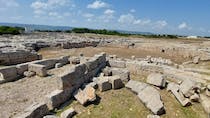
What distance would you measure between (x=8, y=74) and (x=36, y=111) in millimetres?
5805

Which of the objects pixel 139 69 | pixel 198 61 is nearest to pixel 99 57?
pixel 139 69

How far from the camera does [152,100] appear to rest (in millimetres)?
9203

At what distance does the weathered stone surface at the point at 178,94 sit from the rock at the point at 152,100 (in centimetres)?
95

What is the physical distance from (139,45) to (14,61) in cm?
2255

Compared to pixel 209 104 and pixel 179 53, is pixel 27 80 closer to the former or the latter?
pixel 209 104

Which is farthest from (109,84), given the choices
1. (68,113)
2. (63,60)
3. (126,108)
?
(63,60)

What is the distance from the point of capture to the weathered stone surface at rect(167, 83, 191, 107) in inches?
368

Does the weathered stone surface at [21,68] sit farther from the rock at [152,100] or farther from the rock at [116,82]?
the rock at [152,100]

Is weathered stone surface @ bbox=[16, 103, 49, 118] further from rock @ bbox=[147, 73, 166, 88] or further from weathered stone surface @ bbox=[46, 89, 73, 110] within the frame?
rock @ bbox=[147, 73, 166, 88]

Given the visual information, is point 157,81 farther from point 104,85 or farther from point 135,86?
point 104,85

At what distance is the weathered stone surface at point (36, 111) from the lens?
7.83 metres

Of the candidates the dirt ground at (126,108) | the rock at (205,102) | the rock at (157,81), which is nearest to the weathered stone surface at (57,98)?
the dirt ground at (126,108)

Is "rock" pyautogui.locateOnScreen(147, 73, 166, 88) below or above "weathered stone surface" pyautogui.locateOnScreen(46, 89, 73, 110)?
above

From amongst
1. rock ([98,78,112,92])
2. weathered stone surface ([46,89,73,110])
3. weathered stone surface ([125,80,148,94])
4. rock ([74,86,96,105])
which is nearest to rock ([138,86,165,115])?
weathered stone surface ([125,80,148,94])
